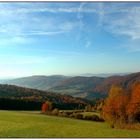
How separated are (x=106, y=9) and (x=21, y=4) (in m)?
2.89

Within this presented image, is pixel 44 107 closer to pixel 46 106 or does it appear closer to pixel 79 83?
pixel 46 106

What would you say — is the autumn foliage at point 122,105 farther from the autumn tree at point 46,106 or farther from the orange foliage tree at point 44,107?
the orange foliage tree at point 44,107

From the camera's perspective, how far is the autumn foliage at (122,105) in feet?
41.6

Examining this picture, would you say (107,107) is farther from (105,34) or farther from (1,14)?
(1,14)

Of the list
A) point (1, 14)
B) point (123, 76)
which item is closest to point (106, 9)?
point (123, 76)

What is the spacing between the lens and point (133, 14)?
38.8 feet

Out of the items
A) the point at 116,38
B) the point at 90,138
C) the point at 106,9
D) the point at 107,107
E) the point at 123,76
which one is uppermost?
the point at 106,9

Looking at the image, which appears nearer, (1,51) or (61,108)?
(1,51)

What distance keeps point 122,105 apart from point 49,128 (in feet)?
10.2

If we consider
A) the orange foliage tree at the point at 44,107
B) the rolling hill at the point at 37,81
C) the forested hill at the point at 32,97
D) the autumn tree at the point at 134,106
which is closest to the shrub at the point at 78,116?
the forested hill at the point at 32,97

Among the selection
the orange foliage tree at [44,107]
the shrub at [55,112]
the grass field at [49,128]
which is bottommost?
the grass field at [49,128]

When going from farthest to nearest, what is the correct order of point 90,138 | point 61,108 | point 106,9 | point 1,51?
point 61,108
point 1,51
point 106,9
point 90,138

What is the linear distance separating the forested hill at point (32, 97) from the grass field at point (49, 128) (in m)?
0.79

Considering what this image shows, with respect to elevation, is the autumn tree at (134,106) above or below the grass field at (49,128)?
above
